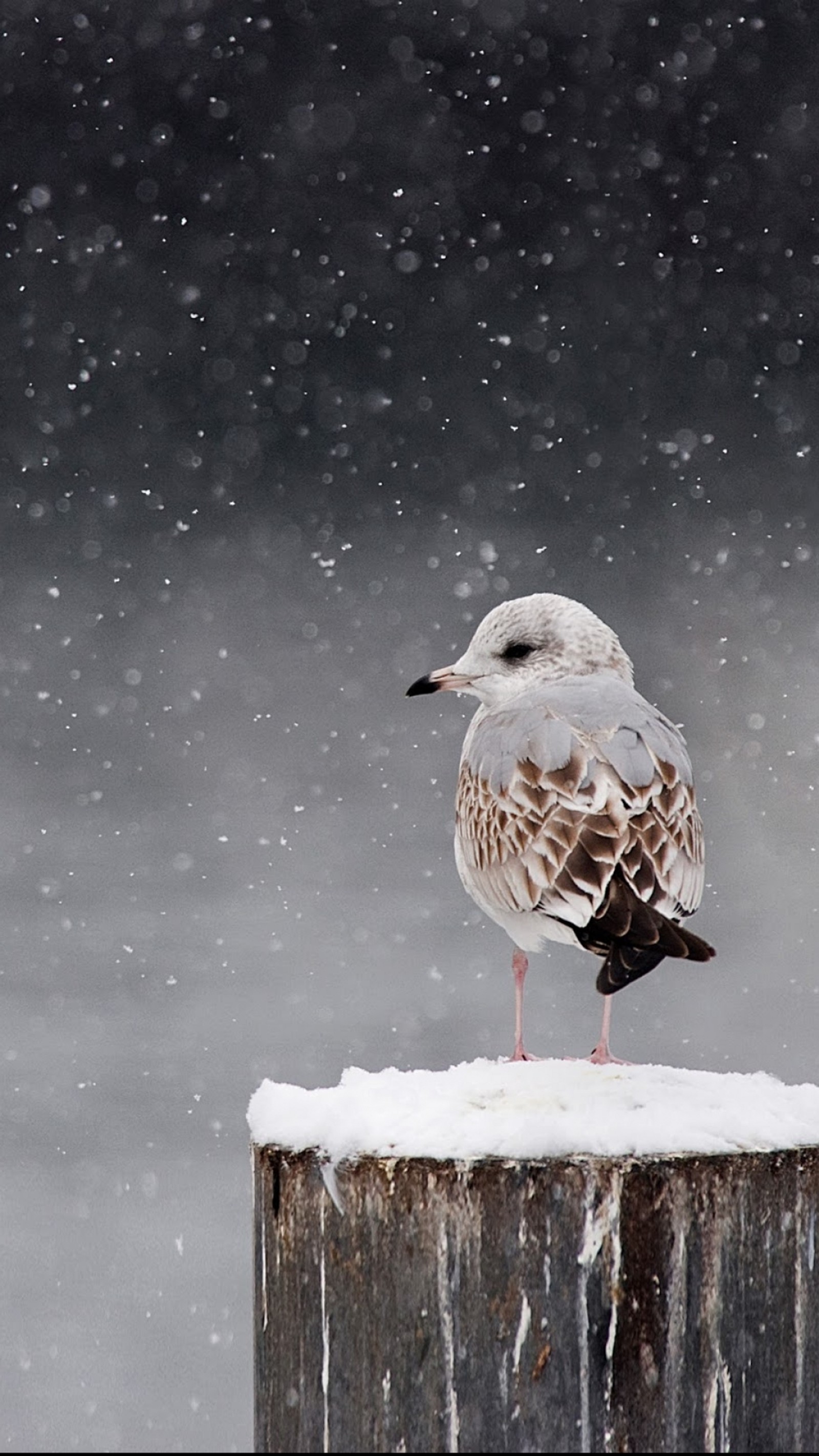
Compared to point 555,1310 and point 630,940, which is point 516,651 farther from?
point 555,1310

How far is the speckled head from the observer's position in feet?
17.3

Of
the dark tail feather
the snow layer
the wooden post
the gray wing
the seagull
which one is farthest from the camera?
the gray wing

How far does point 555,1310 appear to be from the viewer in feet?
9.27

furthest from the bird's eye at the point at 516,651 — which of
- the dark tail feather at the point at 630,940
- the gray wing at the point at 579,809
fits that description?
the dark tail feather at the point at 630,940

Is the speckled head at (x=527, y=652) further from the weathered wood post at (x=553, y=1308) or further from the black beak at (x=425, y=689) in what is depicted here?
the weathered wood post at (x=553, y=1308)

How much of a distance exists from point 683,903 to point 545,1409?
186 centimetres

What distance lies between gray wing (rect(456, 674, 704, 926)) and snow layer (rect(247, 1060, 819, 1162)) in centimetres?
72

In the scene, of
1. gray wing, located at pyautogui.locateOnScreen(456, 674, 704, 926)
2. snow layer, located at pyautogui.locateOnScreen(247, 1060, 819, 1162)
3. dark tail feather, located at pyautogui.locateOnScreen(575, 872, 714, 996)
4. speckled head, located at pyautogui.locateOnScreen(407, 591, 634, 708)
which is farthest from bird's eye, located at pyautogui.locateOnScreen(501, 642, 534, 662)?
snow layer, located at pyautogui.locateOnScreen(247, 1060, 819, 1162)

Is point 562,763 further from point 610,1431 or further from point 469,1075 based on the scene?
point 610,1431

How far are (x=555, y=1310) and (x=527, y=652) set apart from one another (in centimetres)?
288

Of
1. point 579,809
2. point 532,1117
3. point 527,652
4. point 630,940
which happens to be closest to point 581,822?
point 579,809

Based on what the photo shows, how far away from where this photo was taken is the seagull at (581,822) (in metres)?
4.10

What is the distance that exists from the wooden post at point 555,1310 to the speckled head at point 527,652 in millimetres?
2519

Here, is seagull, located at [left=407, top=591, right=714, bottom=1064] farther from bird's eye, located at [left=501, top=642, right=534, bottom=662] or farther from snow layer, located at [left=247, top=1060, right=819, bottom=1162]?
snow layer, located at [left=247, top=1060, right=819, bottom=1162]
